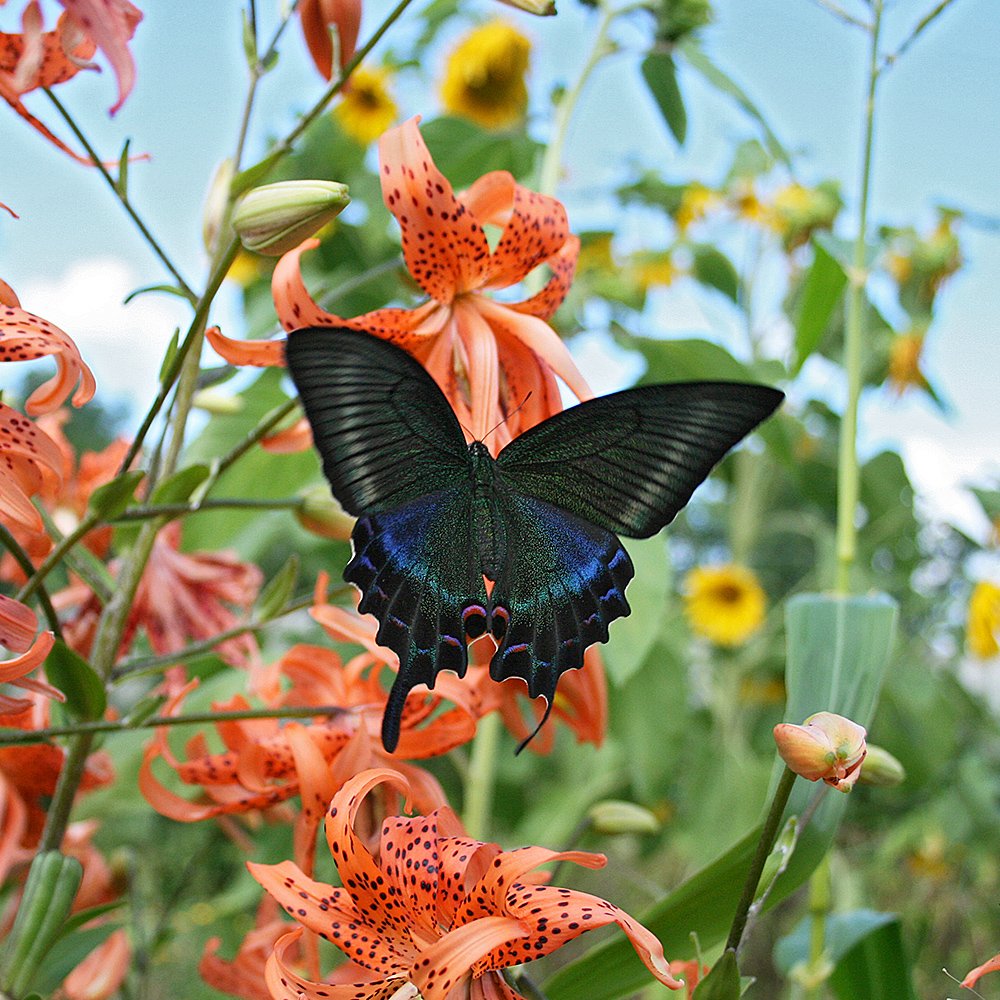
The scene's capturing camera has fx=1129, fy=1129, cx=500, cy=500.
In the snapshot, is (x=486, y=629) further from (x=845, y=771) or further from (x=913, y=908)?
(x=913, y=908)

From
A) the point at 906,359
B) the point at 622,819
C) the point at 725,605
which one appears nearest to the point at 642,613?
the point at 622,819

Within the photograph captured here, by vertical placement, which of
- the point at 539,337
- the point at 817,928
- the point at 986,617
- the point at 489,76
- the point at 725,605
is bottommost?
the point at 725,605

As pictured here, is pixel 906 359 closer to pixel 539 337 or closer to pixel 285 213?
pixel 539 337

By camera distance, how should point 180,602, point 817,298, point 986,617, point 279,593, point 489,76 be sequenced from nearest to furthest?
1. point 279,593
2. point 180,602
3. point 817,298
4. point 986,617
5. point 489,76

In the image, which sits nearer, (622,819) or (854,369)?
(622,819)

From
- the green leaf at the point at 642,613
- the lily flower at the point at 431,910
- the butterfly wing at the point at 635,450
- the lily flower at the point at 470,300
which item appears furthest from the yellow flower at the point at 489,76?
the lily flower at the point at 431,910

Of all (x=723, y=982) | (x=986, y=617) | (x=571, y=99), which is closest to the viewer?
(x=723, y=982)

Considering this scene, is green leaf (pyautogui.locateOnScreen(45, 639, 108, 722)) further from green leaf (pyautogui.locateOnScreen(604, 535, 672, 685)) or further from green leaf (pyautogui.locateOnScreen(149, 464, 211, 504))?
green leaf (pyautogui.locateOnScreen(604, 535, 672, 685))

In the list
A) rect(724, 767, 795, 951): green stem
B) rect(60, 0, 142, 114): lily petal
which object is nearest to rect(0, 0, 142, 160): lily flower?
rect(60, 0, 142, 114): lily petal
